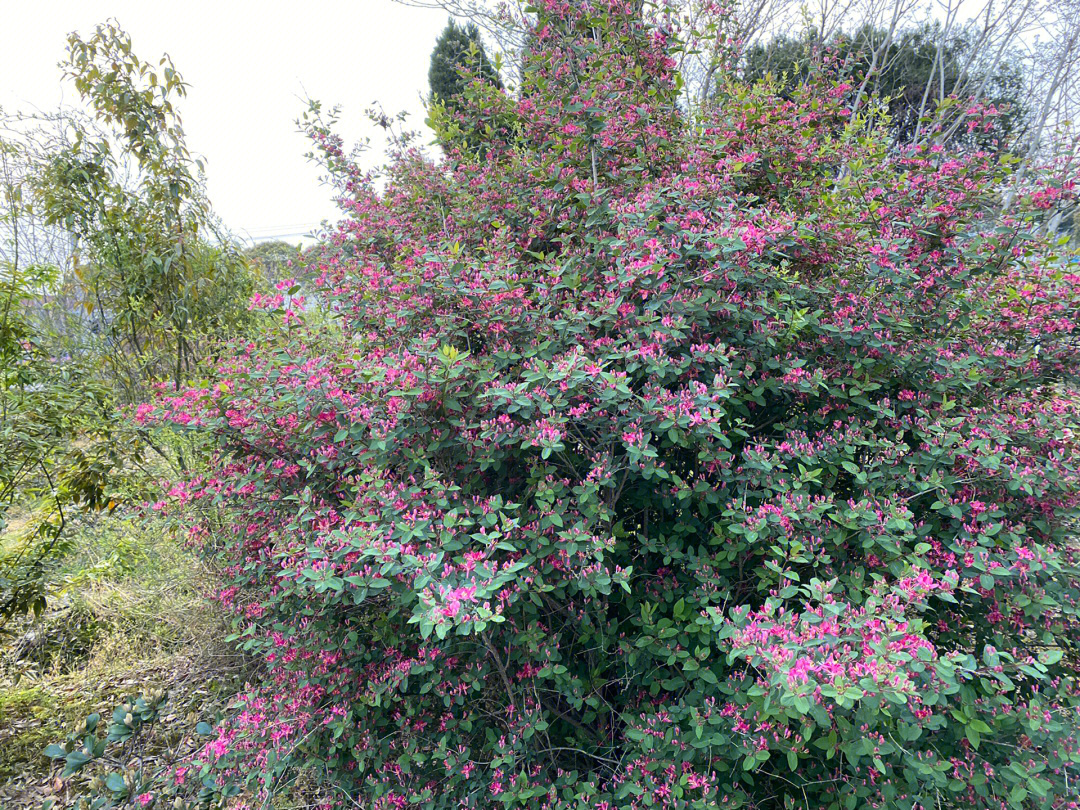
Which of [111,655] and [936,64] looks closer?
[111,655]

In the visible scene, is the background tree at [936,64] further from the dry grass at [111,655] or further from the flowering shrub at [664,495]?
the dry grass at [111,655]

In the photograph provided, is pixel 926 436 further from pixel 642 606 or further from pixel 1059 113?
pixel 1059 113

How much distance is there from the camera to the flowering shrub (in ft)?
5.34

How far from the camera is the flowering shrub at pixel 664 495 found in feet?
5.34

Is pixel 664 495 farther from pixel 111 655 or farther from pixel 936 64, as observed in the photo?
pixel 936 64

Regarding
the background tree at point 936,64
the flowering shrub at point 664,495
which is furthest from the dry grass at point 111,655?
the background tree at point 936,64

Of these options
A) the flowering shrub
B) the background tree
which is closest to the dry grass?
the flowering shrub

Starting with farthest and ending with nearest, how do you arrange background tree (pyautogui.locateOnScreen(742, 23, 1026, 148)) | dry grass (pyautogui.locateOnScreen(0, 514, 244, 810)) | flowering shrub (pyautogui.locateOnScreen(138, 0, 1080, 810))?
background tree (pyautogui.locateOnScreen(742, 23, 1026, 148)) < dry grass (pyautogui.locateOnScreen(0, 514, 244, 810)) < flowering shrub (pyautogui.locateOnScreen(138, 0, 1080, 810))

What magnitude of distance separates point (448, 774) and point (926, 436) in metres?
1.87

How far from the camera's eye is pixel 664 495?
1947 millimetres

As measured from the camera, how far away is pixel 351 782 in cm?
214

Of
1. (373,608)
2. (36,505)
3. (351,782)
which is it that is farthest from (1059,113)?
(36,505)

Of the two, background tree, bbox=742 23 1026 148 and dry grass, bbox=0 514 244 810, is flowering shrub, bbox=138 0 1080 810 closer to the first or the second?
dry grass, bbox=0 514 244 810

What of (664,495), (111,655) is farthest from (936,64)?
(111,655)
